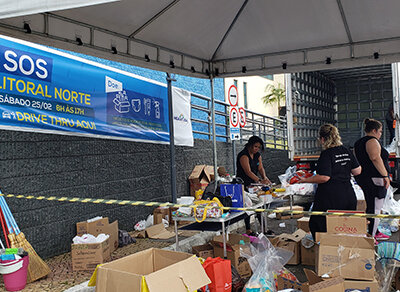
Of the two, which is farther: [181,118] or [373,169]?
[181,118]

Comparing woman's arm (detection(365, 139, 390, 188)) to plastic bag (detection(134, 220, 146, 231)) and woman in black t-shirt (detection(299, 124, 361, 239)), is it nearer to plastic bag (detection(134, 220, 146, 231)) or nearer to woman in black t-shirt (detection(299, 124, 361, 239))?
woman in black t-shirt (detection(299, 124, 361, 239))

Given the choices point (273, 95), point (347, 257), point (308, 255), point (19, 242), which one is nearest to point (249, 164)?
point (308, 255)

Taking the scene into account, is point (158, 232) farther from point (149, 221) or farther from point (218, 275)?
point (218, 275)

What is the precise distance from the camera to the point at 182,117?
845 cm

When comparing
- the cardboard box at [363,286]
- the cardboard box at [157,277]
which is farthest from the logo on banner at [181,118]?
the cardboard box at [363,286]

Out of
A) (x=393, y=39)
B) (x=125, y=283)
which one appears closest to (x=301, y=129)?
(x=393, y=39)

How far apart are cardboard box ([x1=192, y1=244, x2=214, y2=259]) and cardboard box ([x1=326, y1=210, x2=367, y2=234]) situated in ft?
5.14

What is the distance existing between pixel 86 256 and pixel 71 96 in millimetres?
2407

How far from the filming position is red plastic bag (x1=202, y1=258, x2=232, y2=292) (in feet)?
12.0

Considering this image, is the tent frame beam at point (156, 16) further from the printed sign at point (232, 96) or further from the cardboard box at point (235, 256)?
the printed sign at point (232, 96)

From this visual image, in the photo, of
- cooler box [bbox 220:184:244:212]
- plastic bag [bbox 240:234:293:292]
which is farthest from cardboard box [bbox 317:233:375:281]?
cooler box [bbox 220:184:244:212]

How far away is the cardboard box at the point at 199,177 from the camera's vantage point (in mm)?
8477

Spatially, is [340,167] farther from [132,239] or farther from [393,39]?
[132,239]

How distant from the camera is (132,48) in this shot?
199 inches
